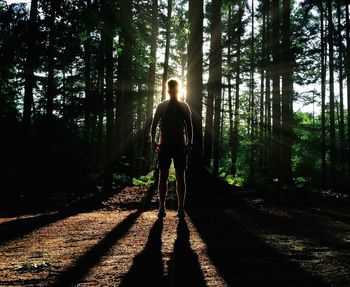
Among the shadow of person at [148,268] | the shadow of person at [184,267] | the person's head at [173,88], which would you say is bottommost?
the shadow of person at [148,268]

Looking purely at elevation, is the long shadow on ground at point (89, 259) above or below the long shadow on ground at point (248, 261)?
below

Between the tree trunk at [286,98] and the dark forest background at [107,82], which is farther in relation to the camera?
the tree trunk at [286,98]

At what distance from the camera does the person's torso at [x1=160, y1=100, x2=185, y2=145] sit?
16.8 ft

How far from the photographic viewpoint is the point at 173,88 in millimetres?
5199

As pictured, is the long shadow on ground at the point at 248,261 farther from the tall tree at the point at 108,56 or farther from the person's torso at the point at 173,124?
the tall tree at the point at 108,56

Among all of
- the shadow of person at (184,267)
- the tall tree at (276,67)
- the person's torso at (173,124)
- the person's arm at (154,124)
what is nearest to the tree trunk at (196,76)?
the person's arm at (154,124)

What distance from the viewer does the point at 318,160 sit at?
28.5 metres

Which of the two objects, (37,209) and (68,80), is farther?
(68,80)

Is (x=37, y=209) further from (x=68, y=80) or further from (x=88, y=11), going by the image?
(x=68, y=80)

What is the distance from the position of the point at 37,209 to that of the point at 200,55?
260 inches

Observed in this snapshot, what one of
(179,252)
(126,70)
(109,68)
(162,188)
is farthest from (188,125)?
(126,70)

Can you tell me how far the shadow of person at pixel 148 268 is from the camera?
2.20 m

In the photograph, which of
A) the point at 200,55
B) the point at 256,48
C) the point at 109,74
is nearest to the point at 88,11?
the point at 109,74

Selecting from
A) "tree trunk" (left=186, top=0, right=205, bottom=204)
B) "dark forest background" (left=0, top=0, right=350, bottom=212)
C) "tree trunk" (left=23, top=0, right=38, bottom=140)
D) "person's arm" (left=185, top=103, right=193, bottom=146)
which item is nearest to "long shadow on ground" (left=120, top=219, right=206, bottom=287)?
"person's arm" (left=185, top=103, right=193, bottom=146)
